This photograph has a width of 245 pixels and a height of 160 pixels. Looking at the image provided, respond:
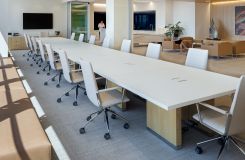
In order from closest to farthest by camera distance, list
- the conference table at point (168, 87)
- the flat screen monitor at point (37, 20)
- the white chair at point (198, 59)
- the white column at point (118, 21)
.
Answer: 1. the conference table at point (168, 87)
2. the white chair at point (198, 59)
3. the white column at point (118, 21)
4. the flat screen monitor at point (37, 20)

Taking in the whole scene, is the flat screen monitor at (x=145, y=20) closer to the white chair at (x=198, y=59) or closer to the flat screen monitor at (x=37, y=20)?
the flat screen monitor at (x=37, y=20)

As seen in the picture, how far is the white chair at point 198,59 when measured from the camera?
359cm

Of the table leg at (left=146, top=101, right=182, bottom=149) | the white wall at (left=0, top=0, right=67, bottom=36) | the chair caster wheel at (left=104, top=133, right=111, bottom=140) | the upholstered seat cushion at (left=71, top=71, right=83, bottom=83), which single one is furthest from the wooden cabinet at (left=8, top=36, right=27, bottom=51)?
the table leg at (left=146, top=101, right=182, bottom=149)

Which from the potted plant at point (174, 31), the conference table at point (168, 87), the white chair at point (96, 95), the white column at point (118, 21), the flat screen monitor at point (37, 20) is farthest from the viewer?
the potted plant at point (174, 31)

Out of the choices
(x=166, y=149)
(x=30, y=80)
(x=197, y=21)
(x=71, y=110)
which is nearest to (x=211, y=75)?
(x=166, y=149)

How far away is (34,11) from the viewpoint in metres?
13.2

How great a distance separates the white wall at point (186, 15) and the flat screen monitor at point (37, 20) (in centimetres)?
680

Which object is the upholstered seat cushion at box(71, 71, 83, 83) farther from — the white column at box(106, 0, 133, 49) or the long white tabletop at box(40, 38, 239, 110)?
the white column at box(106, 0, 133, 49)

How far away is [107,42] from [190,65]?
396 cm

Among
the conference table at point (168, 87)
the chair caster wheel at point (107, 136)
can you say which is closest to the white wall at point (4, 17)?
the conference table at point (168, 87)

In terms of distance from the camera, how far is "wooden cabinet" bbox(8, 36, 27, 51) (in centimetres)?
1234

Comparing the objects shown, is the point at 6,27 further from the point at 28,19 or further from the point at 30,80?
the point at 30,80

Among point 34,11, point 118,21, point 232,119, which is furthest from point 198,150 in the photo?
point 34,11

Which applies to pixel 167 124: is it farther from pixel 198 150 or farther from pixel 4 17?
pixel 4 17
